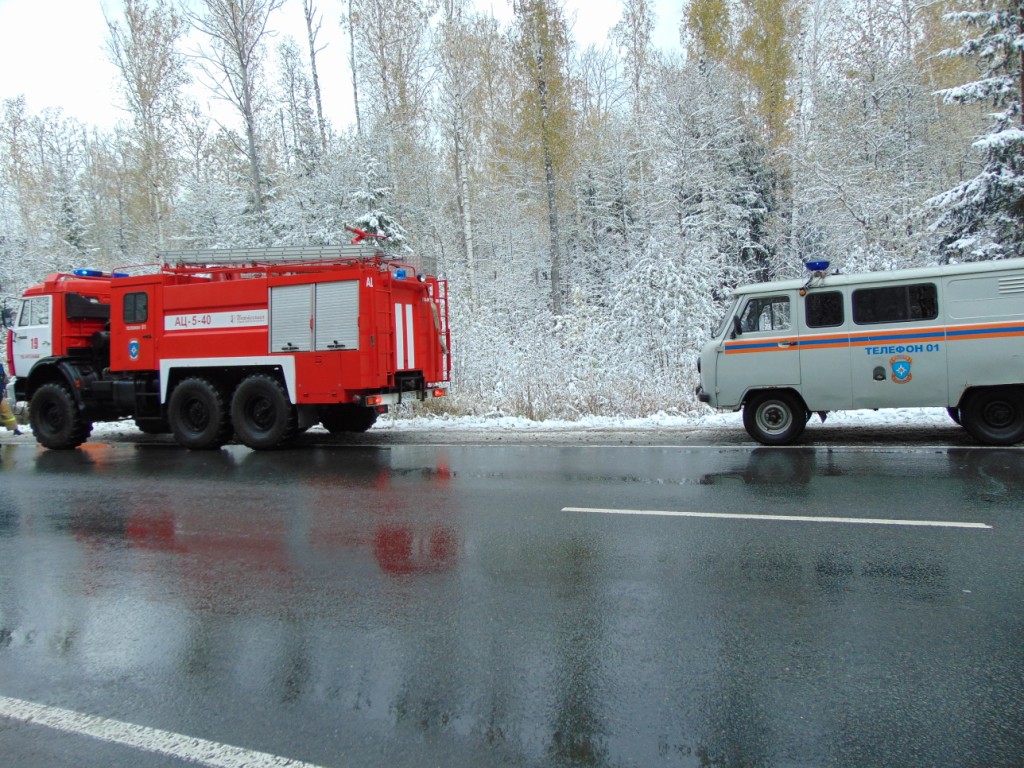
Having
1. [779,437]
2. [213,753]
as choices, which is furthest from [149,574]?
[779,437]

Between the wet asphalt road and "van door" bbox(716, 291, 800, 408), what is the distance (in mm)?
2630

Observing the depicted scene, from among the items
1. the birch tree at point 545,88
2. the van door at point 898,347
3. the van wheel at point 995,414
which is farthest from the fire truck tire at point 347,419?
the birch tree at point 545,88

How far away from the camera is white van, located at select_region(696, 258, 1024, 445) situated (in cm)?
916

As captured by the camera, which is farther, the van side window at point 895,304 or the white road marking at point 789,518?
the van side window at point 895,304

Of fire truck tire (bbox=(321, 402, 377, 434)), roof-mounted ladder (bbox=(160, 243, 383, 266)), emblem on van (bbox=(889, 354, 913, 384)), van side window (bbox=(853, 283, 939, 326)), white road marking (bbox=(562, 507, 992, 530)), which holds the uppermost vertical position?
roof-mounted ladder (bbox=(160, 243, 383, 266))

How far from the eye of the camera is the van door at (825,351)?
32.4 feet

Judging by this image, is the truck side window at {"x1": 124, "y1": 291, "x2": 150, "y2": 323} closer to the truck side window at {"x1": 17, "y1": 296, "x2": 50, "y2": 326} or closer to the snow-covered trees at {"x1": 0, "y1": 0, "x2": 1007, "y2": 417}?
the truck side window at {"x1": 17, "y1": 296, "x2": 50, "y2": 326}

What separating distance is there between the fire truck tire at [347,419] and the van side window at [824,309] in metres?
8.02

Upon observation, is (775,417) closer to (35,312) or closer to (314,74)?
(35,312)

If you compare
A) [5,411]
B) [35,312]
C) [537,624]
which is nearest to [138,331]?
[35,312]

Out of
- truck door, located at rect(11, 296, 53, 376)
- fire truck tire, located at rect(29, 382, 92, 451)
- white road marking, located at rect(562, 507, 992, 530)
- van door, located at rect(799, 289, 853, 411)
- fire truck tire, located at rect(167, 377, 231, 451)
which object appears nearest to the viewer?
white road marking, located at rect(562, 507, 992, 530)

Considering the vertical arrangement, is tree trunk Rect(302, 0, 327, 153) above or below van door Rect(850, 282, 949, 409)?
above

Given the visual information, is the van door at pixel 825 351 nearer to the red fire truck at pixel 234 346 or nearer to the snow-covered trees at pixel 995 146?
the snow-covered trees at pixel 995 146

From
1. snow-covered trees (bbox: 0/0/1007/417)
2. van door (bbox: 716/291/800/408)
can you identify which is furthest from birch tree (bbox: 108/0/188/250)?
van door (bbox: 716/291/800/408)
